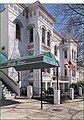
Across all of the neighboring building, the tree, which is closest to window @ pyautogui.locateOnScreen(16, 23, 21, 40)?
the neighboring building

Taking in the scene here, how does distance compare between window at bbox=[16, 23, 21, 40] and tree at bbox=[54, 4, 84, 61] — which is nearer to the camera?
tree at bbox=[54, 4, 84, 61]

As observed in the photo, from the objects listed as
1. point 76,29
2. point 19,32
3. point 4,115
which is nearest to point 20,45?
point 19,32

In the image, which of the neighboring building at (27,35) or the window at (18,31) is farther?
the window at (18,31)

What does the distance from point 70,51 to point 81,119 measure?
2096 centimetres

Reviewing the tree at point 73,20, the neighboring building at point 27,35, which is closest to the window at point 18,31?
the neighboring building at point 27,35

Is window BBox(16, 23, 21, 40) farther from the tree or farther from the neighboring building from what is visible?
the tree

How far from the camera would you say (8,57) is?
18.1 m

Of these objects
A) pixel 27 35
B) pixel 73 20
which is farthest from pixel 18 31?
pixel 73 20

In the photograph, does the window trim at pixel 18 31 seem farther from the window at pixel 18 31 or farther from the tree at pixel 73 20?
the tree at pixel 73 20

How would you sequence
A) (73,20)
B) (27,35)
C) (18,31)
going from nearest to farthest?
(73,20), (18,31), (27,35)

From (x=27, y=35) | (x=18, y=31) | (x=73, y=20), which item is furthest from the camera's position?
(x=27, y=35)

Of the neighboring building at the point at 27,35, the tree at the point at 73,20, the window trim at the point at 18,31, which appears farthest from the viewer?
the window trim at the point at 18,31

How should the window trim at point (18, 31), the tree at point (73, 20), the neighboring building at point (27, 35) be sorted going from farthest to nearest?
the window trim at point (18, 31) < the neighboring building at point (27, 35) < the tree at point (73, 20)

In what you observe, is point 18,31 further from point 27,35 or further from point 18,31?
point 27,35
